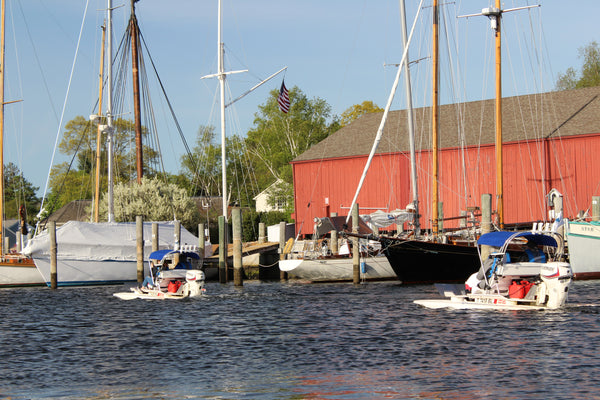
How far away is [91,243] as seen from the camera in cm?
4062

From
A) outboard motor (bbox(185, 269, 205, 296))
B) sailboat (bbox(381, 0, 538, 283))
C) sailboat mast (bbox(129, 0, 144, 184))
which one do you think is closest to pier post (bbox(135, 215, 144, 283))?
outboard motor (bbox(185, 269, 205, 296))

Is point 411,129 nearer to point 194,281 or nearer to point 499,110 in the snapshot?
point 499,110

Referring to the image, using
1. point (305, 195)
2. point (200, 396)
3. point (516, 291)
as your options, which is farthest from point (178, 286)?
point (305, 195)

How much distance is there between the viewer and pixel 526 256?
2588 cm

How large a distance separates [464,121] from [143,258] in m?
26.7

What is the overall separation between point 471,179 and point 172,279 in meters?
26.8

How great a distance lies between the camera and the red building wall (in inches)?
1960

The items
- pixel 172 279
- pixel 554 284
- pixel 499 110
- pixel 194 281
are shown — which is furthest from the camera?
pixel 499 110

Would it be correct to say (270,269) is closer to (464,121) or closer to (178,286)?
(178,286)

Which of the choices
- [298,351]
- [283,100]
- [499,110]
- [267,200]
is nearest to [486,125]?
[283,100]

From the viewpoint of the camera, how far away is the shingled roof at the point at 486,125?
51906 millimetres

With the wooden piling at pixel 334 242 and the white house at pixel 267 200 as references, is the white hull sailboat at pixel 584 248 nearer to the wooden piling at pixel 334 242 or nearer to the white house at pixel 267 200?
the wooden piling at pixel 334 242

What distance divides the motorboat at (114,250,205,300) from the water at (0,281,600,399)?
1.07 metres

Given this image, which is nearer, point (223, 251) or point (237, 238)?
point (237, 238)
